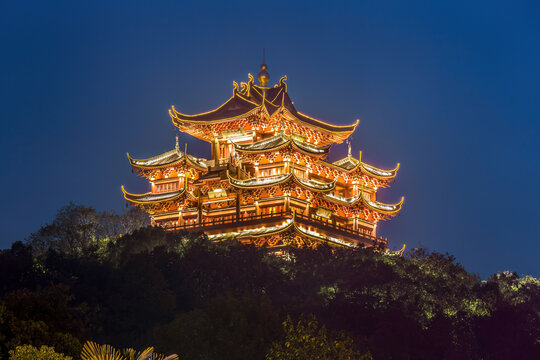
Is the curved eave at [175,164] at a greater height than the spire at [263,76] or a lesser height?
lesser

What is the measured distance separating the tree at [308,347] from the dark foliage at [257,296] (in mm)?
213

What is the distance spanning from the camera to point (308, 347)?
41969 mm

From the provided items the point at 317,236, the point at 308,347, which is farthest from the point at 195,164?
the point at 308,347

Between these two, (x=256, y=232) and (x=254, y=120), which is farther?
(x=254, y=120)

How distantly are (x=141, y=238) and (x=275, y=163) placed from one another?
1494 cm

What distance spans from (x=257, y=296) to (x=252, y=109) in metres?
22.3

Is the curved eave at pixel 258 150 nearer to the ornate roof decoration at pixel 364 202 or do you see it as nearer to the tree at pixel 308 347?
the ornate roof decoration at pixel 364 202

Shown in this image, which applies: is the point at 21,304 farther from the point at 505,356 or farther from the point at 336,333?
the point at 505,356

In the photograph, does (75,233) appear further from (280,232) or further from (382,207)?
(382,207)

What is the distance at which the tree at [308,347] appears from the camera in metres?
41.8

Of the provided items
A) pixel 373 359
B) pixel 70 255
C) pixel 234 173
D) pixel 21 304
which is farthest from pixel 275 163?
pixel 21 304

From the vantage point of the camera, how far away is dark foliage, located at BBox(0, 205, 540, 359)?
146 ft

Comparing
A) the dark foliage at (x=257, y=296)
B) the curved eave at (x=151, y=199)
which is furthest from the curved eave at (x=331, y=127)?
the dark foliage at (x=257, y=296)

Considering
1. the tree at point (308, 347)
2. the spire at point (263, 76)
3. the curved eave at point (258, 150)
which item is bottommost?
the tree at point (308, 347)
